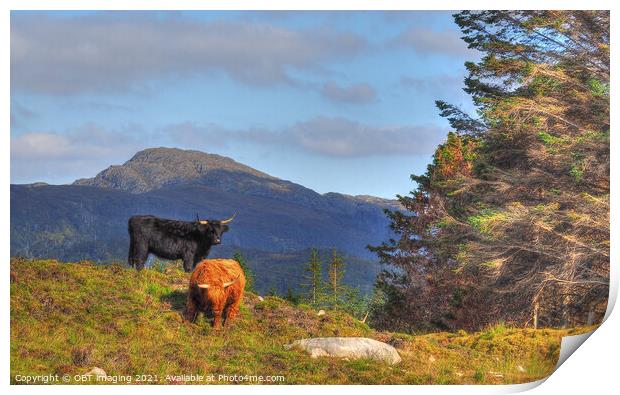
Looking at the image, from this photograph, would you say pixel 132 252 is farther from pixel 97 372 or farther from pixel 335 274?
pixel 335 274

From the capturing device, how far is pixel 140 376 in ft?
39.8

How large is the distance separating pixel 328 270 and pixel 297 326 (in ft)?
48.3

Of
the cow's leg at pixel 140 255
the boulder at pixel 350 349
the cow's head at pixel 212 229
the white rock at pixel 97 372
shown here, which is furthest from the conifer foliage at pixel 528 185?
the white rock at pixel 97 372

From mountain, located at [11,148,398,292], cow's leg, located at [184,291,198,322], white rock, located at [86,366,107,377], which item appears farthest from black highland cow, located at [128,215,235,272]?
white rock, located at [86,366,107,377]

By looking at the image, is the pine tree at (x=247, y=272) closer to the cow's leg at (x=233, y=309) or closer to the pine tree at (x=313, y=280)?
the pine tree at (x=313, y=280)

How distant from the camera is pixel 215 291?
15.4m

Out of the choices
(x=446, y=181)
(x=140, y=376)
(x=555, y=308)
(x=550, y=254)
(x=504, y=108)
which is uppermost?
(x=504, y=108)

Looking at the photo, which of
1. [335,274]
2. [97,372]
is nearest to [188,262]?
[97,372]

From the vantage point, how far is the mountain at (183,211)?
2016 cm

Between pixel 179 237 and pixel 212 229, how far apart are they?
A: 808 mm

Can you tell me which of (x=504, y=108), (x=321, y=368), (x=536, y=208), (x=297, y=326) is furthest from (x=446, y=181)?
(x=321, y=368)

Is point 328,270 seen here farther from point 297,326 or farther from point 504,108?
point 297,326

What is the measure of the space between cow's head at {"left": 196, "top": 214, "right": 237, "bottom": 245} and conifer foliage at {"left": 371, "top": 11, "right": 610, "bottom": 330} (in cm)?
579

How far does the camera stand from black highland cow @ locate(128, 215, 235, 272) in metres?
18.8
